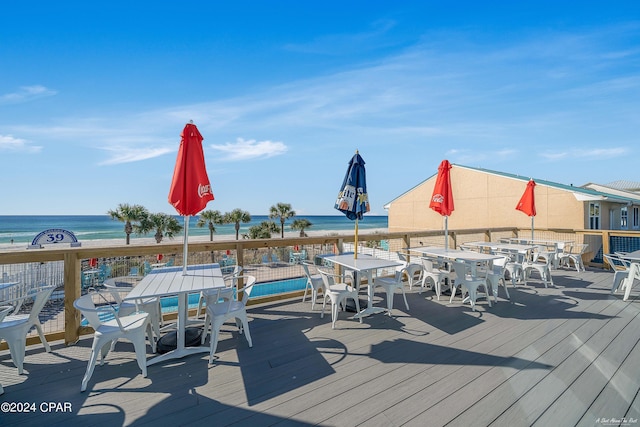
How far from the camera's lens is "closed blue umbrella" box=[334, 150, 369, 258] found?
395 centimetres

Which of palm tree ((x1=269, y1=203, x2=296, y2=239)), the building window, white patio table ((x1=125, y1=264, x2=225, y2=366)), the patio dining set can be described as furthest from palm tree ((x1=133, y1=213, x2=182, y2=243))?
the building window

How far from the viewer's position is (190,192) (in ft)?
9.54

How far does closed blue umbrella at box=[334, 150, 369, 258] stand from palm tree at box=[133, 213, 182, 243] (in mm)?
20170

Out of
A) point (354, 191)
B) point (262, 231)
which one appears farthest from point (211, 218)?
point (354, 191)

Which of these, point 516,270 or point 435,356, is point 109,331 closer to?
point 435,356

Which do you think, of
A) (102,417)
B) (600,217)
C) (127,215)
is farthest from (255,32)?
(127,215)

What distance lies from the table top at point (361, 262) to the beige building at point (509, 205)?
34.1 feet

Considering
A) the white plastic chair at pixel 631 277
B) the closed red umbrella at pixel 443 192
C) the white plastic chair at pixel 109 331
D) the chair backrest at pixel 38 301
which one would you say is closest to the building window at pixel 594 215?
the white plastic chair at pixel 631 277

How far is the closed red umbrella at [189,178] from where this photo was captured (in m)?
2.88

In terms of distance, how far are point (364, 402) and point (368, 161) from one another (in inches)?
119

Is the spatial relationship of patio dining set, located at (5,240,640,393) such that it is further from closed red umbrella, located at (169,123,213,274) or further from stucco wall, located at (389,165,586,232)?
stucco wall, located at (389,165,586,232)

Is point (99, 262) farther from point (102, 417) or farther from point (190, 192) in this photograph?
point (102, 417)

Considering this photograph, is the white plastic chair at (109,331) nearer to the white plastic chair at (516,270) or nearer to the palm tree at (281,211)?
the white plastic chair at (516,270)

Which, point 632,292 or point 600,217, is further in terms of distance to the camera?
point 600,217
